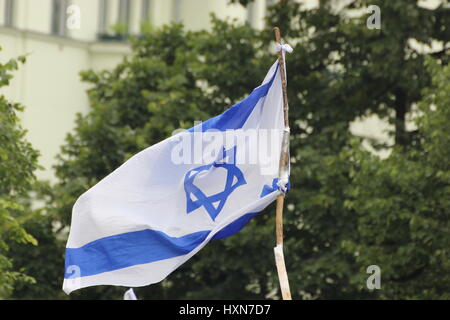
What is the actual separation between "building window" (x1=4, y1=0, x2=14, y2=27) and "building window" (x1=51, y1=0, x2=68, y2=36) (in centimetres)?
185

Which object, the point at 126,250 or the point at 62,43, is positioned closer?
the point at 126,250

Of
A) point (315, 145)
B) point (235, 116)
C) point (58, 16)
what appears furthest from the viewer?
point (58, 16)

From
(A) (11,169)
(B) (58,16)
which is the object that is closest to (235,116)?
(A) (11,169)

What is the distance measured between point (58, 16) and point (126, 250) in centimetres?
2230

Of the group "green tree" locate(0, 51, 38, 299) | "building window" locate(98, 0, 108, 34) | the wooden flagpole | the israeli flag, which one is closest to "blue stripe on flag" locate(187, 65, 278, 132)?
the israeli flag

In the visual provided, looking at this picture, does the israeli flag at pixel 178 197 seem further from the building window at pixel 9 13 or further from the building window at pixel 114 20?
the building window at pixel 114 20

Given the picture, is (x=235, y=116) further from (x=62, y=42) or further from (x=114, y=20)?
(x=114, y=20)

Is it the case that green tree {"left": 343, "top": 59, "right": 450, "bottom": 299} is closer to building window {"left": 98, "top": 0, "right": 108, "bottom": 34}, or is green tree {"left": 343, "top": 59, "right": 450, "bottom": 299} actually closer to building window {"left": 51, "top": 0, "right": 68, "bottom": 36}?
building window {"left": 51, "top": 0, "right": 68, "bottom": 36}

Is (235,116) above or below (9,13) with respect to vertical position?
below

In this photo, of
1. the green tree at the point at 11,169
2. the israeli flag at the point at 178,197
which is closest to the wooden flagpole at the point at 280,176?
the israeli flag at the point at 178,197

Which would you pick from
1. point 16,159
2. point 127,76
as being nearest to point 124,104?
point 127,76

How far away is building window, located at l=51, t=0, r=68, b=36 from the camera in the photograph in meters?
32.7

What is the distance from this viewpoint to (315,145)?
22.0m
